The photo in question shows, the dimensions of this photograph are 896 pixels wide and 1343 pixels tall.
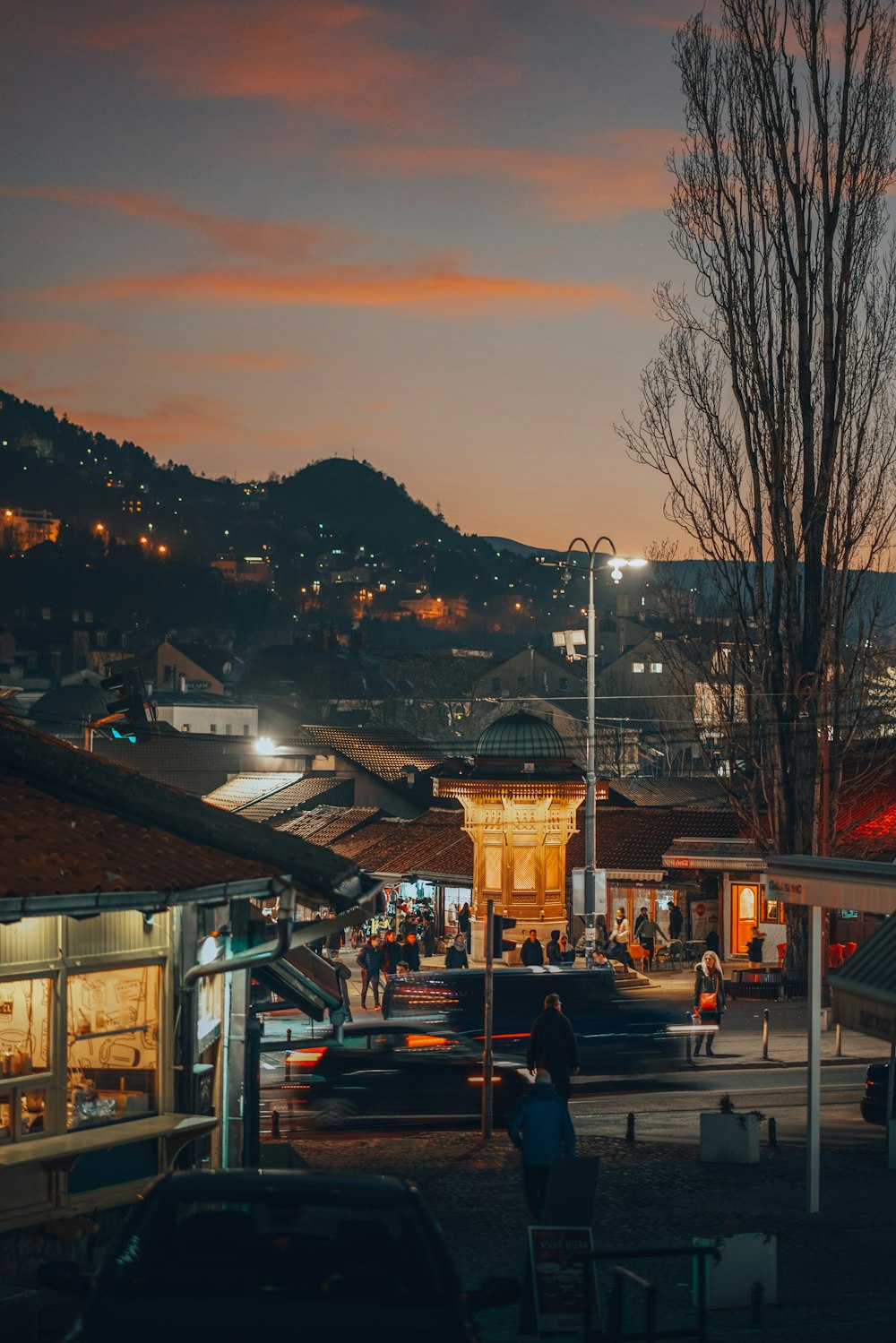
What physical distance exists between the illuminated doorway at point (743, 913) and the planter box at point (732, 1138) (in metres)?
25.8

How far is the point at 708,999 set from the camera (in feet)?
101

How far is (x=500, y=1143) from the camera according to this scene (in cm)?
2136

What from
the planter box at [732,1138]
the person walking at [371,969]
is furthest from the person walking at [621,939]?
the planter box at [732,1138]

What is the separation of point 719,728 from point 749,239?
1210 cm

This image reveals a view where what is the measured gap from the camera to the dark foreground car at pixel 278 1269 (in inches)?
283

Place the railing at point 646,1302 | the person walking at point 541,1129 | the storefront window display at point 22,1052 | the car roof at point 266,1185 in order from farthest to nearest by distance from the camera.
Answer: the person walking at point 541,1129
the storefront window display at point 22,1052
the railing at point 646,1302
the car roof at point 266,1185

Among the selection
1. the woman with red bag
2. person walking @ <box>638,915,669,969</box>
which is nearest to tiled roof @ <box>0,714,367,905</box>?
the woman with red bag

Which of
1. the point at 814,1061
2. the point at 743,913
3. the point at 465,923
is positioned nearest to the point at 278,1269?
the point at 814,1061

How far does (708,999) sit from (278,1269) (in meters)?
24.1

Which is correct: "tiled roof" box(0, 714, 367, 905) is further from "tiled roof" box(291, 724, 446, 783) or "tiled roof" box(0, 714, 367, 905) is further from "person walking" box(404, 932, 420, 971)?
"tiled roof" box(291, 724, 446, 783)

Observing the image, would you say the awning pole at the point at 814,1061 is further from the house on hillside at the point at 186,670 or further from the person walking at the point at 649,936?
the house on hillside at the point at 186,670

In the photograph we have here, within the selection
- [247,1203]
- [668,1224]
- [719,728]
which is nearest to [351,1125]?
[668,1224]

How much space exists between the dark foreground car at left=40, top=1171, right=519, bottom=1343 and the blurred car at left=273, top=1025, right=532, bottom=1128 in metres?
15.4

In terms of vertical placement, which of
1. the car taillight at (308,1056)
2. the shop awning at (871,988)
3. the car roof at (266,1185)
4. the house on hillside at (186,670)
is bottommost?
the car taillight at (308,1056)
